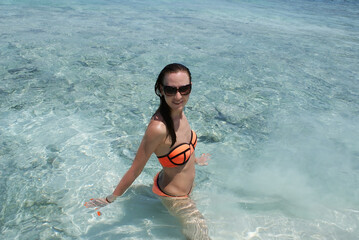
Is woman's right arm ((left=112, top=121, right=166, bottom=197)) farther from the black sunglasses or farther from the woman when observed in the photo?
the black sunglasses

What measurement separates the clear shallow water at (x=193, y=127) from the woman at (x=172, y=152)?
0.37 meters

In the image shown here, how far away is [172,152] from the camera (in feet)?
7.79

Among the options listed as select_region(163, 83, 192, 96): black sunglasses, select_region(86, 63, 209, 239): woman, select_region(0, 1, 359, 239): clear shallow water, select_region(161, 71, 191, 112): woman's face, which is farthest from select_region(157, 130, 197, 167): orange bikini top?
select_region(0, 1, 359, 239): clear shallow water

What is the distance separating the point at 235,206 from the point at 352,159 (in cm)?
210

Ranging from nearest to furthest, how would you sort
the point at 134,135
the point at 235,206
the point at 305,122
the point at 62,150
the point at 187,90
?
1. the point at 187,90
2. the point at 235,206
3. the point at 62,150
4. the point at 134,135
5. the point at 305,122

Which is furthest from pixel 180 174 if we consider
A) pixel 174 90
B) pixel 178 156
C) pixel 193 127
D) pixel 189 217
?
pixel 193 127

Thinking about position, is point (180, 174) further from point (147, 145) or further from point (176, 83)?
point (176, 83)

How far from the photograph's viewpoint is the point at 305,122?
4980 mm

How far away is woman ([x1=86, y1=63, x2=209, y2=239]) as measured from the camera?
85.4 inches

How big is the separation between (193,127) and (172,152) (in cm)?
229

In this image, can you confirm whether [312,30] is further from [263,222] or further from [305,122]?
[263,222]

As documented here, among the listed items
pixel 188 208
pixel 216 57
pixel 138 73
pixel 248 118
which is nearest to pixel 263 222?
pixel 188 208

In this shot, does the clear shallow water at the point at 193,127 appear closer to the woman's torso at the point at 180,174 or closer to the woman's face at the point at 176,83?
the woman's torso at the point at 180,174

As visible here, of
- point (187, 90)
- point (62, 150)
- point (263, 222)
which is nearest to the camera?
point (187, 90)
